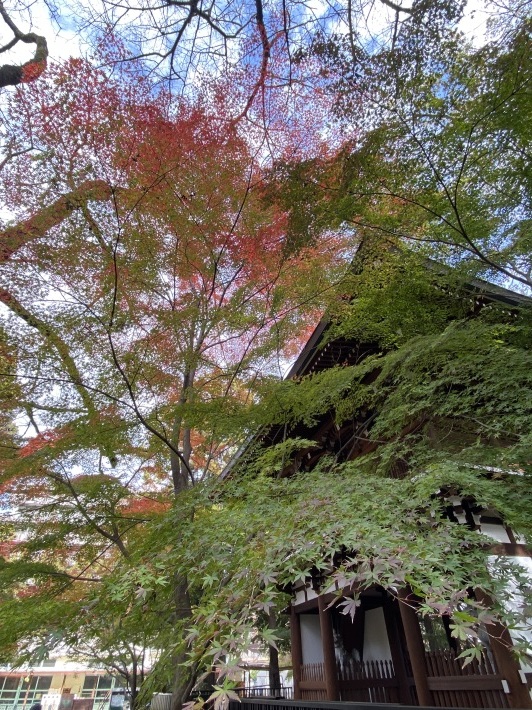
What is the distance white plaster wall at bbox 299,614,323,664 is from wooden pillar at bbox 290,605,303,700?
84 millimetres

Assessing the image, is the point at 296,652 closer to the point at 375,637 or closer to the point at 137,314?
the point at 375,637

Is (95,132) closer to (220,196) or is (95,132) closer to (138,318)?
(220,196)

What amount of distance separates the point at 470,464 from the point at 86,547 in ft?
17.9

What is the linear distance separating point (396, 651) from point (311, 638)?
244 cm

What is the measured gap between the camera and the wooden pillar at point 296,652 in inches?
317

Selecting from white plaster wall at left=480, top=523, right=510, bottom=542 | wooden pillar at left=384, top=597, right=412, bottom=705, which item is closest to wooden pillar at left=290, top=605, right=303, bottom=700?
wooden pillar at left=384, top=597, right=412, bottom=705

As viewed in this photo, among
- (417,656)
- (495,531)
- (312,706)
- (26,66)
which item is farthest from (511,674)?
(26,66)

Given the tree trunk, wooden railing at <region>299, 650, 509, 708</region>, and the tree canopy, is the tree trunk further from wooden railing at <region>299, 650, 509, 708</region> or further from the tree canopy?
wooden railing at <region>299, 650, 509, 708</region>

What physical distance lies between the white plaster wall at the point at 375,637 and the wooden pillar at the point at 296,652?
1466mm

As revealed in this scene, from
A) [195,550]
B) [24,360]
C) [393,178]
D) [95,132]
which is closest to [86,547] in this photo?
[24,360]

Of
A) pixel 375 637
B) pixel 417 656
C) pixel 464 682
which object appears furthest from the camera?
pixel 375 637

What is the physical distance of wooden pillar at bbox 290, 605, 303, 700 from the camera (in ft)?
26.4

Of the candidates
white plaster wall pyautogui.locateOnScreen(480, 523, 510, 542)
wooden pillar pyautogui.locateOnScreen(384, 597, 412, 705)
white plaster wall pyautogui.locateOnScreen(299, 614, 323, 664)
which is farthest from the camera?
white plaster wall pyautogui.locateOnScreen(299, 614, 323, 664)

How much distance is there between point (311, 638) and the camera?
8555 mm
